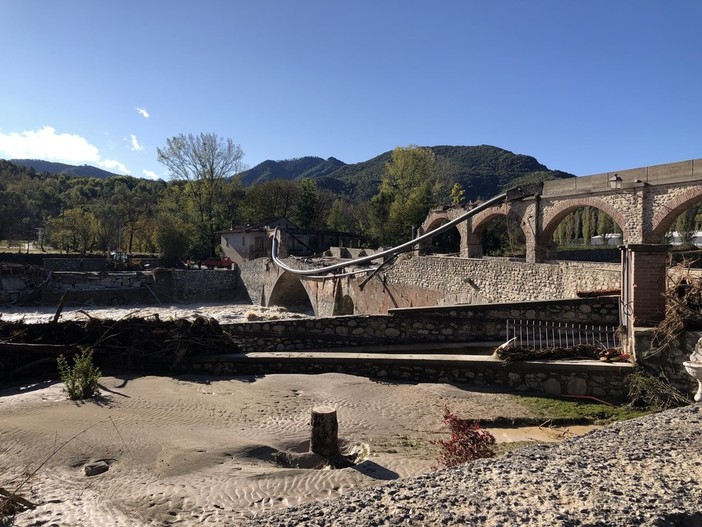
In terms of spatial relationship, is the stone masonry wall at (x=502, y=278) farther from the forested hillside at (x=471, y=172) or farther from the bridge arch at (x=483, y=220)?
the forested hillside at (x=471, y=172)

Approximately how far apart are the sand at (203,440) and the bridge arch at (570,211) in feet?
43.7

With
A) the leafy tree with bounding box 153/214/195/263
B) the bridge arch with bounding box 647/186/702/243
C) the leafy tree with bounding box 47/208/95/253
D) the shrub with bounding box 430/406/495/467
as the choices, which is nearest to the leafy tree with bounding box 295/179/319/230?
the leafy tree with bounding box 153/214/195/263

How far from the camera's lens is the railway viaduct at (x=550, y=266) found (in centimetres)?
704

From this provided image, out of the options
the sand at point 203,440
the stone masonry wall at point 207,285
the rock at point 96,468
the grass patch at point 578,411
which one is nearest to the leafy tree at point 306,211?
the stone masonry wall at point 207,285

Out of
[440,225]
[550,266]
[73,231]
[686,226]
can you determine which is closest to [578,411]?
[550,266]

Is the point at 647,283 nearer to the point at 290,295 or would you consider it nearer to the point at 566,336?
the point at 566,336

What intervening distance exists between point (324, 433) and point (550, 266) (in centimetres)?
977

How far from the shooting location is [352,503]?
9.57 feet

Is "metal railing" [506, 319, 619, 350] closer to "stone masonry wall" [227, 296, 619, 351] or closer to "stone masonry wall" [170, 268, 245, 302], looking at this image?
"stone masonry wall" [227, 296, 619, 351]

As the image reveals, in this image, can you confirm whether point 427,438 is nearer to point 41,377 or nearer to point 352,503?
point 352,503

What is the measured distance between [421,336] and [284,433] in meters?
4.27

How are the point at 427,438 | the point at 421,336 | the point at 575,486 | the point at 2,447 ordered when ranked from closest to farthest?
the point at 575,486
the point at 2,447
the point at 427,438
the point at 421,336

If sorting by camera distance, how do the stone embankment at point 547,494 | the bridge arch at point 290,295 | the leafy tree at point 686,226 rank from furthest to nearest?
the leafy tree at point 686,226 < the bridge arch at point 290,295 < the stone embankment at point 547,494

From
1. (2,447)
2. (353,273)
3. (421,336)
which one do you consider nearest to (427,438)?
(421,336)
